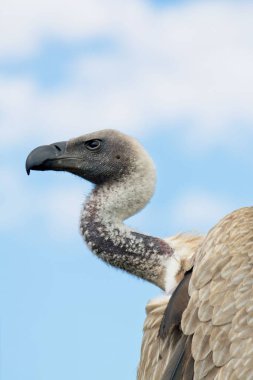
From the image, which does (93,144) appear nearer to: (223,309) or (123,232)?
(123,232)

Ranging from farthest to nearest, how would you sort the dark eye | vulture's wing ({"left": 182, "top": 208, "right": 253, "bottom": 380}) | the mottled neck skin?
the dark eye, the mottled neck skin, vulture's wing ({"left": 182, "top": 208, "right": 253, "bottom": 380})

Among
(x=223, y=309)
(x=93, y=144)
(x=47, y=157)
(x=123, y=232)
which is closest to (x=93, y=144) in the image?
(x=93, y=144)

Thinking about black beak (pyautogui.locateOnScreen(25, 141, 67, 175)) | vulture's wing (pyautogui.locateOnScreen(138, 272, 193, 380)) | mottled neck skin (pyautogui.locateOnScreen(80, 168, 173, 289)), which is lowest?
vulture's wing (pyautogui.locateOnScreen(138, 272, 193, 380))

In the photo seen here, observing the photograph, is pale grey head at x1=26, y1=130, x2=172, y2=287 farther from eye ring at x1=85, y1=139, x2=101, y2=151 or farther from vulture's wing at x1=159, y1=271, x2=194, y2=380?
vulture's wing at x1=159, y1=271, x2=194, y2=380

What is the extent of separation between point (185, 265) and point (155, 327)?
19.8 inches

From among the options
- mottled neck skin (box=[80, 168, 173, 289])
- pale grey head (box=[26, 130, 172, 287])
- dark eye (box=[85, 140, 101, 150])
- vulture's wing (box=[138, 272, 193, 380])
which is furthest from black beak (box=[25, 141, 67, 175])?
vulture's wing (box=[138, 272, 193, 380])

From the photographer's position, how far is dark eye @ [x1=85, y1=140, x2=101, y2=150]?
1102 centimetres

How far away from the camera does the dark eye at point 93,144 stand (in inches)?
434

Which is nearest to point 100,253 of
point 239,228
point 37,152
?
point 37,152

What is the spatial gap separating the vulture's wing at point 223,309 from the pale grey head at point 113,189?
46.7 inches

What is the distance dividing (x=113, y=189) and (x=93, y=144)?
1.57 ft

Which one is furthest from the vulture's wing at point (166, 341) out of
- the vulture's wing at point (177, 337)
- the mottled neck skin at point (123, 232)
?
the mottled neck skin at point (123, 232)

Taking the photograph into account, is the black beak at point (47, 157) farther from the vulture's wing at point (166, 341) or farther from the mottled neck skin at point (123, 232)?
the vulture's wing at point (166, 341)

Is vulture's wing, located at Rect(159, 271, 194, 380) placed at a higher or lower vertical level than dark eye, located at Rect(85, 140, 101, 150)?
lower
